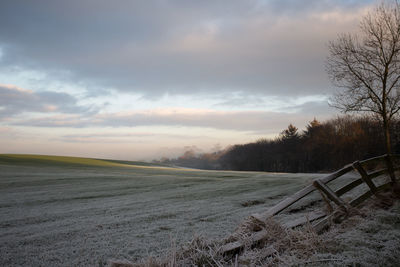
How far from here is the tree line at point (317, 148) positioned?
141 ft

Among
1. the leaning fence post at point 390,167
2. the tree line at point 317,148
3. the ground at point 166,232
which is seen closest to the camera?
the ground at point 166,232

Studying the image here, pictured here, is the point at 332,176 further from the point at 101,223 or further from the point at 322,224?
the point at 101,223

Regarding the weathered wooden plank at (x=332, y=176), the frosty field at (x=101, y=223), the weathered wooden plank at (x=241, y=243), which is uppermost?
the weathered wooden plank at (x=332, y=176)

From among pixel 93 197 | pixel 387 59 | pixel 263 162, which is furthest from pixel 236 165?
pixel 93 197

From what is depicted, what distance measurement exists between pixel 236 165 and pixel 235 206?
221 feet

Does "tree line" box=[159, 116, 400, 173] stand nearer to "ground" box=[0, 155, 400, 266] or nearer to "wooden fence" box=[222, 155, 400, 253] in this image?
"wooden fence" box=[222, 155, 400, 253]

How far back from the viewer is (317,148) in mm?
54656

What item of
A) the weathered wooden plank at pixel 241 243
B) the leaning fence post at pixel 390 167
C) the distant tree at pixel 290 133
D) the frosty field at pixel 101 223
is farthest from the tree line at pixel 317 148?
the weathered wooden plank at pixel 241 243

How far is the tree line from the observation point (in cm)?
4291

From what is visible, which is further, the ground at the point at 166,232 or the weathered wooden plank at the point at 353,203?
the weathered wooden plank at the point at 353,203

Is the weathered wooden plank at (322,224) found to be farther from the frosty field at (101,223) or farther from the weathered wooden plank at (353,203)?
the frosty field at (101,223)

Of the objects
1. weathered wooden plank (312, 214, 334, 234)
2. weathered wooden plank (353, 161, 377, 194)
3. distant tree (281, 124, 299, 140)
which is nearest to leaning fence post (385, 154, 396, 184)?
weathered wooden plank (353, 161, 377, 194)

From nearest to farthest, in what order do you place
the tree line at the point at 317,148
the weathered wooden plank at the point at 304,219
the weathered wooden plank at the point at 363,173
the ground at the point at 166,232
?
the ground at the point at 166,232
the weathered wooden plank at the point at 304,219
the weathered wooden plank at the point at 363,173
the tree line at the point at 317,148

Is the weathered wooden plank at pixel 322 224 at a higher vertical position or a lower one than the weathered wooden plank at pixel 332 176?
lower
